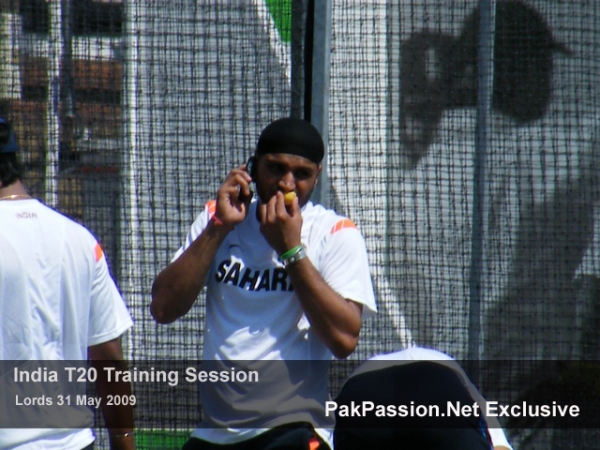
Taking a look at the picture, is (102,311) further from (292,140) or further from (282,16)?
(282,16)

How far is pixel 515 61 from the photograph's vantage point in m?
3.87

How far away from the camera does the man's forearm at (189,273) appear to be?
2543 millimetres

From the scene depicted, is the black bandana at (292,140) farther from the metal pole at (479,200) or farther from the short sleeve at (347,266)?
the metal pole at (479,200)

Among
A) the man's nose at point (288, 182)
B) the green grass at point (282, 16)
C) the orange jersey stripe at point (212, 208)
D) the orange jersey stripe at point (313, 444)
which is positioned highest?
the green grass at point (282, 16)

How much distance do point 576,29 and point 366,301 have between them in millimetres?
2180

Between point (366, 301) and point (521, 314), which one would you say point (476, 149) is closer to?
point (521, 314)

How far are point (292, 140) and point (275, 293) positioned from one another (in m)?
0.52

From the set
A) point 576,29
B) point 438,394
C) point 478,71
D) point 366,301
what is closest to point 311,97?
point 478,71

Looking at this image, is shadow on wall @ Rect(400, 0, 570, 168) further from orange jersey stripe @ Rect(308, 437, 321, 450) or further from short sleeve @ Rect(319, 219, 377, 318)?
orange jersey stripe @ Rect(308, 437, 321, 450)

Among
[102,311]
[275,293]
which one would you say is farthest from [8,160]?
[275,293]

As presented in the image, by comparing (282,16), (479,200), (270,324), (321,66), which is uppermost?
(282,16)

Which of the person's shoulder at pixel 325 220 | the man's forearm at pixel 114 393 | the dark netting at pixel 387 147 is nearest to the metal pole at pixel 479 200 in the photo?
the dark netting at pixel 387 147

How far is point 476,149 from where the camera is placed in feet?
12.8

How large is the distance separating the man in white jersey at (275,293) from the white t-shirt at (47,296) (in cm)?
23
